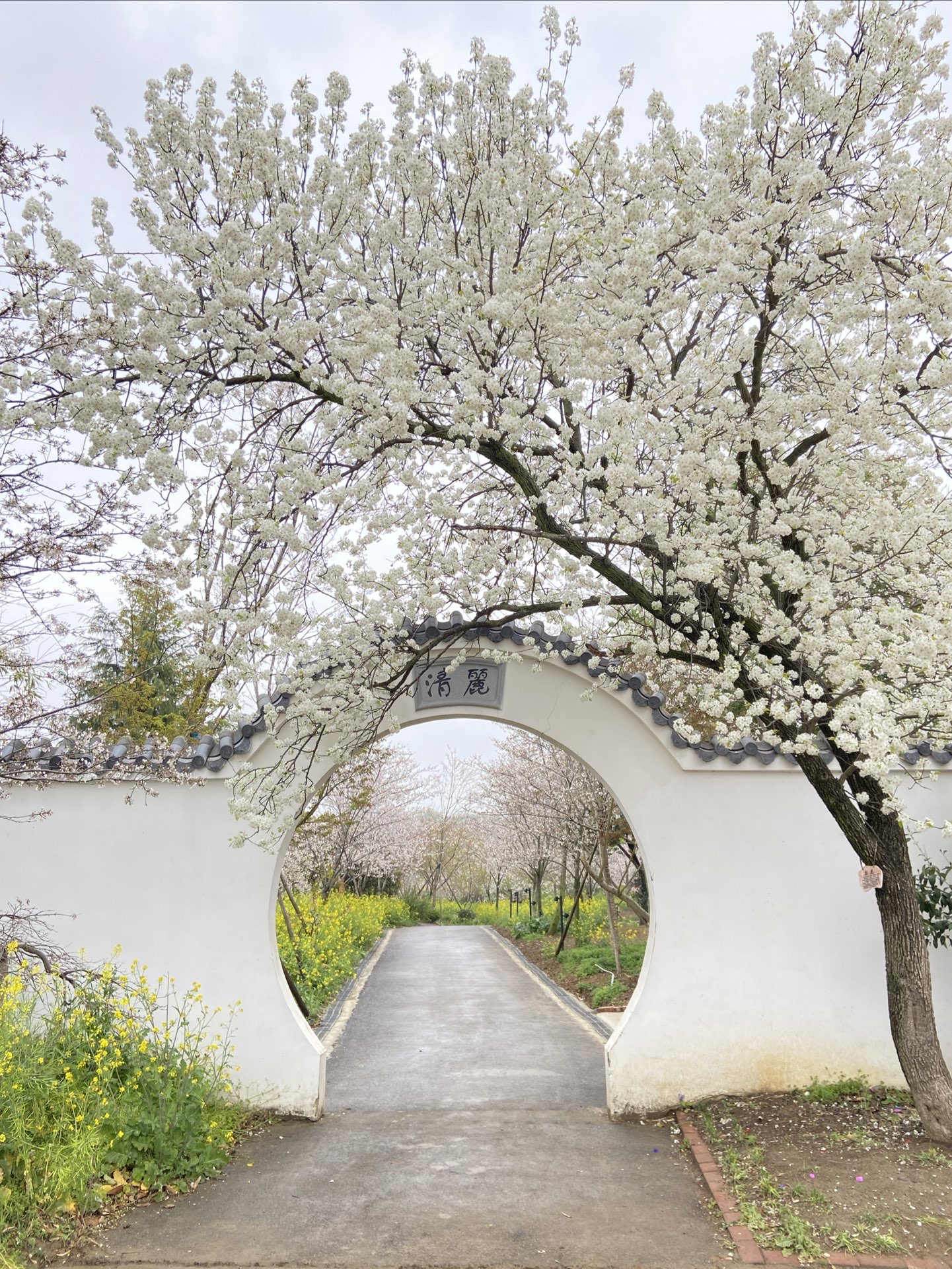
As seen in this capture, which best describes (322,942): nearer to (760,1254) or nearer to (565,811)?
(565,811)

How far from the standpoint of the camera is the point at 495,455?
17.5ft

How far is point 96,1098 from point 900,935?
14.9 feet

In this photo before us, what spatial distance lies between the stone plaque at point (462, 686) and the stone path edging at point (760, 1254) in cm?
320

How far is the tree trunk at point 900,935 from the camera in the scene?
202 inches

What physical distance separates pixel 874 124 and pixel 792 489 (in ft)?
6.45

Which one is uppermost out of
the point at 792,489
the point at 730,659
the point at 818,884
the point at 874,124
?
the point at 874,124

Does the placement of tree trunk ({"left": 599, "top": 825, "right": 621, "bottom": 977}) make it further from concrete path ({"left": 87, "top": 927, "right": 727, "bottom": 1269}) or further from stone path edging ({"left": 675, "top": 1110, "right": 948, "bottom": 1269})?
stone path edging ({"left": 675, "top": 1110, "right": 948, "bottom": 1269})

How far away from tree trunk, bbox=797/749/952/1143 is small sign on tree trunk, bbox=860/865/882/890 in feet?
0.29

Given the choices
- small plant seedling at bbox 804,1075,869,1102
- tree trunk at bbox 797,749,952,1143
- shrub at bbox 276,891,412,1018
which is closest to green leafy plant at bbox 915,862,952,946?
tree trunk at bbox 797,749,952,1143

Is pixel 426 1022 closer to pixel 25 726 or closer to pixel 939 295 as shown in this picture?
pixel 25 726

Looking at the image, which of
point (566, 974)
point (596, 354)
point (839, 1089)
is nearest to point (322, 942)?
point (566, 974)

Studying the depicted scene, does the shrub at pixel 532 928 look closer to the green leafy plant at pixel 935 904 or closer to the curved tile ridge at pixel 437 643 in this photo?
the green leafy plant at pixel 935 904

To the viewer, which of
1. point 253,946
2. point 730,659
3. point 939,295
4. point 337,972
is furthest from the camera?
point 337,972

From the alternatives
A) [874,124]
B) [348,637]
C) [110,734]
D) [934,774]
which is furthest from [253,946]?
[874,124]
